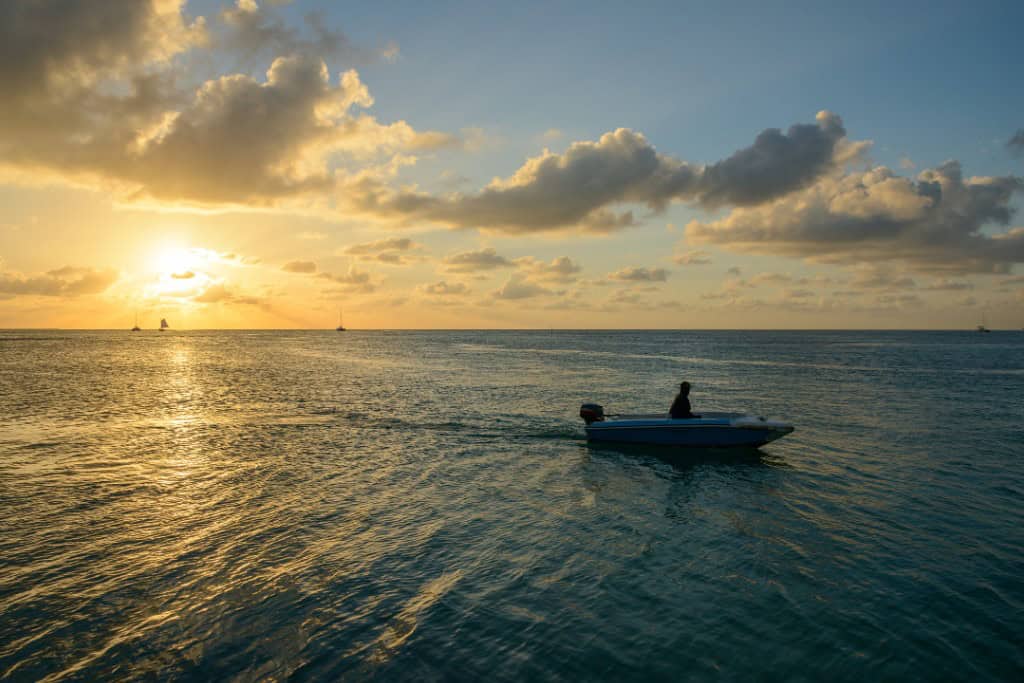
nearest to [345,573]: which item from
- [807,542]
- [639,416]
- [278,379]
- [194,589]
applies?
[194,589]

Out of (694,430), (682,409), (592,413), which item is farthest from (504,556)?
(682,409)

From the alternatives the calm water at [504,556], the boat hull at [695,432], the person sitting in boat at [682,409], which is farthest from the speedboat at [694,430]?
the calm water at [504,556]

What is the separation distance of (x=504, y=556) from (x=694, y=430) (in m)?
14.5

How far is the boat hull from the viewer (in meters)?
24.4

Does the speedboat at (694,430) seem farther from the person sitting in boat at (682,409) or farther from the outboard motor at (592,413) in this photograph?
the person sitting in boat at (682,409)

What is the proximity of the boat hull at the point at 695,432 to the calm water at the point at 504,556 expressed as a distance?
903 mm

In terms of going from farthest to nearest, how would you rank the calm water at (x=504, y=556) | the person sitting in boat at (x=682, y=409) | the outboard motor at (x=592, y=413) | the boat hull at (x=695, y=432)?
the outboard motor at (x=592, y=413)
the person sitting in boat at (x=682, y=409)
the boat hull at (x=695, y=432)
the calm water at (x=504, y=556)

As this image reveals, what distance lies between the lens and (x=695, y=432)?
2500 centimetres

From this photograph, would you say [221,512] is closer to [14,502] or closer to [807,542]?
[14,502]

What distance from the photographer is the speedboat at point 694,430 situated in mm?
24438

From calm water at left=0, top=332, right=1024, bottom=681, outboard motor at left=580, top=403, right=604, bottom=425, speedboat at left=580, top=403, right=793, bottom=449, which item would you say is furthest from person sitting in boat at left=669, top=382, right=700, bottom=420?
outboard motor at left=580, top=403, right=604, bottom=425

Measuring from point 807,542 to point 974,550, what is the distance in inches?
152

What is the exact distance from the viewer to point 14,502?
17.3 meters

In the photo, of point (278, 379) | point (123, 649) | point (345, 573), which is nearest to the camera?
point (123, 649)
